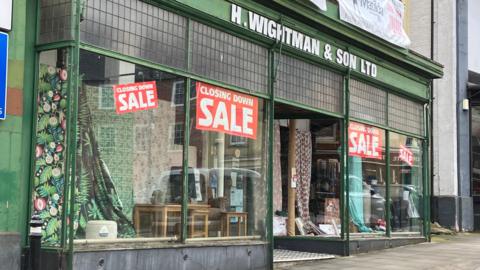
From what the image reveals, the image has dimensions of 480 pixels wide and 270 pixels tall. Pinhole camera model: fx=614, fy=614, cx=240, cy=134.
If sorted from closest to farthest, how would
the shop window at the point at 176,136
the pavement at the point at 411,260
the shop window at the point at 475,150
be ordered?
the shop window at the point at 176,136, the pavement at the point at 411,260, the shop window at the point at 475,150

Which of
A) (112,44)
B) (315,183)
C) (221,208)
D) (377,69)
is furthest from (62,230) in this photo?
(377,69)

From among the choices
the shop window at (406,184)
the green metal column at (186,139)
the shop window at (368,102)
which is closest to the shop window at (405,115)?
the shop window at (406,184)

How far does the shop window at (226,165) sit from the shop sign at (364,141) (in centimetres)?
303

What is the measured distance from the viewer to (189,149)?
912 cm

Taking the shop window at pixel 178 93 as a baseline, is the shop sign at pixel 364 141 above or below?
below

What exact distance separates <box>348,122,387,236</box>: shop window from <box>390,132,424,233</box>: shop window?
0.44 meters

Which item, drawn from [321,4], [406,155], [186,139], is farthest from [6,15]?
[406,155]

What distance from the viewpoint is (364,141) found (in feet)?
43.7

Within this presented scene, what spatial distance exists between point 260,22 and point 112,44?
326cm

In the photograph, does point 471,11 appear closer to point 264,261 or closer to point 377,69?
point 377,69

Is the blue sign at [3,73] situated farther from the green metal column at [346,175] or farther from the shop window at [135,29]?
the green metal column at [346,175]

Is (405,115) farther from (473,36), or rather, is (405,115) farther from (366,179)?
(473,36)

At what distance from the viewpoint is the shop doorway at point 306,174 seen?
12.7m

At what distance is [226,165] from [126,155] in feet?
7.30
